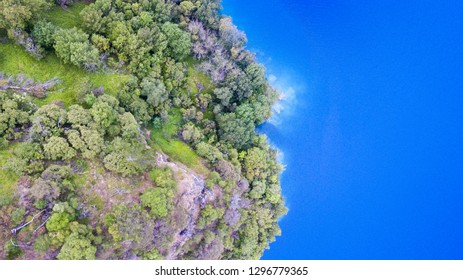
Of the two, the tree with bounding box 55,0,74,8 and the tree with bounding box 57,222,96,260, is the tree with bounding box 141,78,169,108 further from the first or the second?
the tree with bounding box 57,222,96,260

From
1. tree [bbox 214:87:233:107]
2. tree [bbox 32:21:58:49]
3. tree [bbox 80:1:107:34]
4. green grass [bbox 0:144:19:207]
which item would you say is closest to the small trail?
tree [bbox 214:87:233:107]

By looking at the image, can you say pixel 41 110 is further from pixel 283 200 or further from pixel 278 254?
pixel 278 254

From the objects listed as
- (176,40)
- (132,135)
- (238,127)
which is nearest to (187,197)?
(132,135)

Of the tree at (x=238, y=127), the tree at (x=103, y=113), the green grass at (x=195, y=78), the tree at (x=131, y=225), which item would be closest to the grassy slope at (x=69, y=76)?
the tree at (x=103, y=113)

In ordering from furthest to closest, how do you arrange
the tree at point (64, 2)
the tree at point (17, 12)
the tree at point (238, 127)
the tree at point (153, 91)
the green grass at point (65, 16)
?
the tree at point (238, 127), the tree at point (64, 2), the green grass at point (65, 16), the tree at point (153, 91), the tree at point (17, 12)

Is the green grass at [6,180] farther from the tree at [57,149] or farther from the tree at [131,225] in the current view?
the tree at [131,225]
